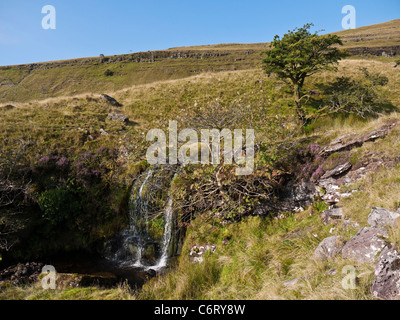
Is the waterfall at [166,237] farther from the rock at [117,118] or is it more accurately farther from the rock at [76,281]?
the rock at [117,118]

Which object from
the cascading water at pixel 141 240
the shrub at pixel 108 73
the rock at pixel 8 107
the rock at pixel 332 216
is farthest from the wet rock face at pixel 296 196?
the shrub at pixel 108 73

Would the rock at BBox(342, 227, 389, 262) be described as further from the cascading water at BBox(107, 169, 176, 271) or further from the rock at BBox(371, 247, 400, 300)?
the cascading water at BBox(107, 169, 176, 271)

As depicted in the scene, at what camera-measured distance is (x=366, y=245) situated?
3.89 metres

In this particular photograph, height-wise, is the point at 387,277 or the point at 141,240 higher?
the point at 387,277

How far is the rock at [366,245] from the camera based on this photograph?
368 centimetres

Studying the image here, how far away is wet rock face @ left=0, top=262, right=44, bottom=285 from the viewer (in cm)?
735

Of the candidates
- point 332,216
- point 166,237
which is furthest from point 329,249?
point 166,237

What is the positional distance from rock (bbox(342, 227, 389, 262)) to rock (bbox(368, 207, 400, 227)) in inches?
9.2

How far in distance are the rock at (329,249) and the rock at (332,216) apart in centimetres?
134

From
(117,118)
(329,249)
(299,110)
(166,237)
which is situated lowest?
(166,237)

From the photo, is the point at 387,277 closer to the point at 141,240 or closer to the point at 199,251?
the point at 199,251

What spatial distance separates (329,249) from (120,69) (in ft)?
313
